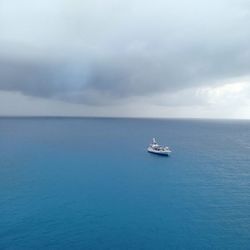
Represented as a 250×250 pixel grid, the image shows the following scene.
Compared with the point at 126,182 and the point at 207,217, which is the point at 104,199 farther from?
the point at 207,217

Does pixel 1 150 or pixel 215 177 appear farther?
pixel 1 150

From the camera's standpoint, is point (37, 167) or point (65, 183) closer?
point (65, 183)

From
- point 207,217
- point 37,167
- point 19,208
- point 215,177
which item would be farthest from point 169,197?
point 37,167

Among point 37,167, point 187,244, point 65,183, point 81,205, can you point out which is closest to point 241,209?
point 187,244

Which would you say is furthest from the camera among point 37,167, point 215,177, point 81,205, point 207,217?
point 37,167

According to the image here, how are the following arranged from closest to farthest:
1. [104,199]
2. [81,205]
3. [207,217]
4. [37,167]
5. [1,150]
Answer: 1. [207,217]
2. [81,205]
3. [104,199]
4. [37,167]
5. [1,150]

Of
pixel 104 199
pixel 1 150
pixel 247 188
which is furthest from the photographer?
pixel 1 150

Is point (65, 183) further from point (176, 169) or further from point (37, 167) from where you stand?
point (176, 169)

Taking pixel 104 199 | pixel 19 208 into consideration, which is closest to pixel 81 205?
pixel 104 199

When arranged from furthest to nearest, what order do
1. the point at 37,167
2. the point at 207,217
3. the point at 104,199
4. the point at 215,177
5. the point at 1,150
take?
the point at 1,150 → the point at 37,167 → the point at 215,177 → the point at 104,199 → the point at 207,217
